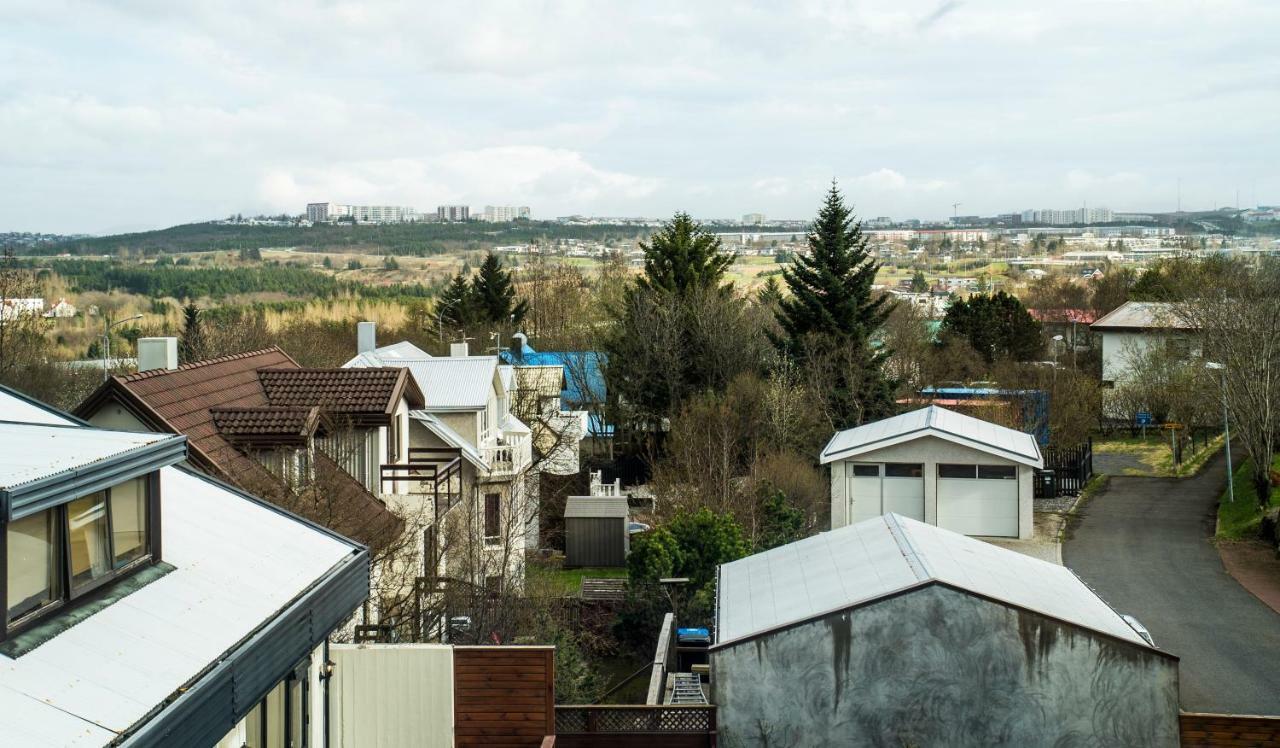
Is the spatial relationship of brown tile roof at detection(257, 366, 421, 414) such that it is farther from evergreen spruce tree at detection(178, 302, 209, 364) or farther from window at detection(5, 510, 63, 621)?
evergreen spruce tree at detection(178, 302, 209, 364)

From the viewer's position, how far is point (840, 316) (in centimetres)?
4881

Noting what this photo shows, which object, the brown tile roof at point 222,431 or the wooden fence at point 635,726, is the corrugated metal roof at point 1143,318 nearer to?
the wooden fence at point 635,726

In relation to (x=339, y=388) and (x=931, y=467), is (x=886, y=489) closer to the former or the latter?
(x=931, y=467)

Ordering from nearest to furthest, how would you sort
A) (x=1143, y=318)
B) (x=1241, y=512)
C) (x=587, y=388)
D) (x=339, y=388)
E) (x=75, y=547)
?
(x=75, y=547) < (x=339, y=388) < (x=1241, y=512) < (x=587, y=388) < (x=1143, y=318)

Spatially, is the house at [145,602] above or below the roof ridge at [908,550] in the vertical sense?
above

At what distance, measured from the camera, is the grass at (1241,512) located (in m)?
34.3

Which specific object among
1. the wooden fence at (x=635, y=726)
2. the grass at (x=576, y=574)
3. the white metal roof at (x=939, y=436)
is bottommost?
the grass at (x=576, y=574)

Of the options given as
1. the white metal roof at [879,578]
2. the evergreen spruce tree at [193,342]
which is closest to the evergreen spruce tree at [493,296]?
the evergreen spruce tree at [193,342]

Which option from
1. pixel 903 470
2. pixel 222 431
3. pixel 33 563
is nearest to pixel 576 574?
pixel 903 470

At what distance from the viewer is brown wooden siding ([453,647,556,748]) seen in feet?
45.1

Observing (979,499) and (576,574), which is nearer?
(576,574)

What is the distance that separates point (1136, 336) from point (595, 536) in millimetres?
37840

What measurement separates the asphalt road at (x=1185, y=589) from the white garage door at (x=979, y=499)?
188 centimetres

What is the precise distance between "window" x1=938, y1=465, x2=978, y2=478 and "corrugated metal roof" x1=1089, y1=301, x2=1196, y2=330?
27.0 meters
